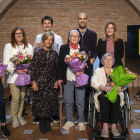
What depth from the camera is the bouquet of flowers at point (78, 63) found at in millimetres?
2469

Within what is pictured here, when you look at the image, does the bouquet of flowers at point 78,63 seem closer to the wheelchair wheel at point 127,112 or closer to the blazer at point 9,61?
the wheelchair wheel at point 127,112

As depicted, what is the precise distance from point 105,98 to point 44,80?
0.93m

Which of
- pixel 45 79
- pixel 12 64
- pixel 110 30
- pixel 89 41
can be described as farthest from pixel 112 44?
pixel 12 64

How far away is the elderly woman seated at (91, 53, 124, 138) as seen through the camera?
2459 millimetres

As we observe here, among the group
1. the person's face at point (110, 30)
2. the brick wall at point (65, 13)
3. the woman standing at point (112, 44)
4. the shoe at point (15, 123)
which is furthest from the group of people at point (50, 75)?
the brick wall at point (65, 13)

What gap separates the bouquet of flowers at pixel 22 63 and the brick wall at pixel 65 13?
370cm

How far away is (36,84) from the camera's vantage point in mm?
2730

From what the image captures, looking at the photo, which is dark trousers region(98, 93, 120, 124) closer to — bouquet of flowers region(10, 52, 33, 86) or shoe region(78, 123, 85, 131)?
shoe region(78, 123, 85, 131)

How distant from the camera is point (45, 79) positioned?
Answer: 2.73 meters

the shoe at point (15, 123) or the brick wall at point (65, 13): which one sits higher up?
the brick wall at point (65, 13)

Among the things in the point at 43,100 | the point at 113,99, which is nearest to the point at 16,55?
the point at 43,100

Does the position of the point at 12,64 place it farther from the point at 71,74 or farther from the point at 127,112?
the point at 127,112

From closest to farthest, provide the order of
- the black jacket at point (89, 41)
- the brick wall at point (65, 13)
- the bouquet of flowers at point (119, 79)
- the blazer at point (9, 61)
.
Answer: the bouquet of flowers at point (119, 79) < the blazer at point (9, 61) < the black jacket at point (89, 41) < the brick wall at point (65, 13)

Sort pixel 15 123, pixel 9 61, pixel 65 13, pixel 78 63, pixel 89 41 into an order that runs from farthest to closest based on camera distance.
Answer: pixel 65 13, pixel 89 41, pixel 15 123, pixel 9 61, pixel 78 63
